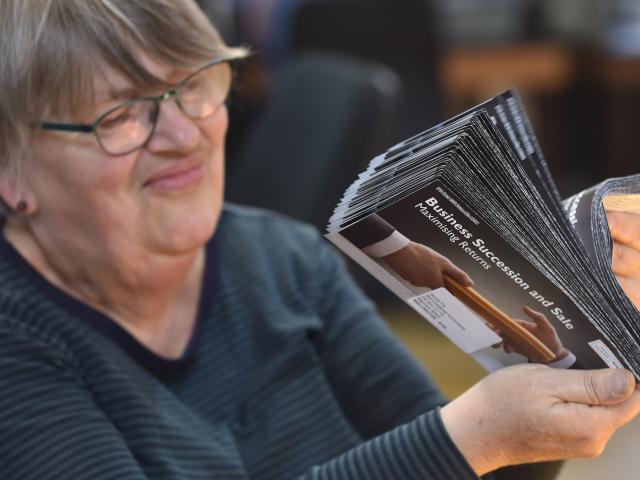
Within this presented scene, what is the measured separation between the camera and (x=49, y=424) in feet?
3.77

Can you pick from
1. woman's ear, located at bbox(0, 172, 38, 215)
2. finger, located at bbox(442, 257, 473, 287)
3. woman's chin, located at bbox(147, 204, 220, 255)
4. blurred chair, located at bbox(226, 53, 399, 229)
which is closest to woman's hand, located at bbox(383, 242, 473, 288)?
finger, located at bbox(442, 257, 473, 287)

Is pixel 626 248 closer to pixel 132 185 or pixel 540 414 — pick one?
pixel 540 414

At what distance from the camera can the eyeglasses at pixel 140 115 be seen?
119 cm

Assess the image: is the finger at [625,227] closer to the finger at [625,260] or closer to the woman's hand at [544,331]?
the finger at [625,260]

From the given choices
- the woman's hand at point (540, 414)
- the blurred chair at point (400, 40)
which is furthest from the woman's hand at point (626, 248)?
the blurred chair at point (400, 40)

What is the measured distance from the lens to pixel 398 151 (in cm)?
102

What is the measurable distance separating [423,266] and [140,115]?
41 centimetres

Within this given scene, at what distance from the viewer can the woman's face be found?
120 cm

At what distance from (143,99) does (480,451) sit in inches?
21.0

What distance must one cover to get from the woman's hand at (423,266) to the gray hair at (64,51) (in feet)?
1.28

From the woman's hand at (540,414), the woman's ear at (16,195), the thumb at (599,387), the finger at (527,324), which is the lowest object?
the woman's ear at (16,195)

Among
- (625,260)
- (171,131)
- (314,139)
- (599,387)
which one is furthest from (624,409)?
(314,139)

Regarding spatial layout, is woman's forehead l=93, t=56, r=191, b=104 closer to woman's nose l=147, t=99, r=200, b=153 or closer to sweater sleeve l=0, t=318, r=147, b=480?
woman's nose l=147, t=99, r=200, b=153

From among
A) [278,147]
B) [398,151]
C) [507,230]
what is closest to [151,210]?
[398,151]
